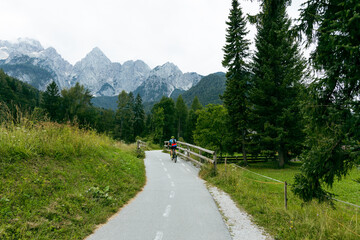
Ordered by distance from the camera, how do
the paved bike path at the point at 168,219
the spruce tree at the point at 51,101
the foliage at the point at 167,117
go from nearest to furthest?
the paved bike path at the point at 168,219 < the spruce tree at the point at 51,101 < the foliage at the point at 167,117

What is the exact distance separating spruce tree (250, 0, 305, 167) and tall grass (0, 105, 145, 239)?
16748 mm

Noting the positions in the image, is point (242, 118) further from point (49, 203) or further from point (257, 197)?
point (49, 203)

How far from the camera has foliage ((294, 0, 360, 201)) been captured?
381cm

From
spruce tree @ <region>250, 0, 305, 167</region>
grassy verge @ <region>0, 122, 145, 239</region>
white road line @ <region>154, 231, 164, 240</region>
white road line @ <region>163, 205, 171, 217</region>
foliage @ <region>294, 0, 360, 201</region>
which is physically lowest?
white road line @ <region>163, 205, 171, 217</region>

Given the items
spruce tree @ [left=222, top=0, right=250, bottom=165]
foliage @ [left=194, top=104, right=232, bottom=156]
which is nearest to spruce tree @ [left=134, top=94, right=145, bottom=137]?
foliage @ [left=194, top=104, right=232, bottom=156]

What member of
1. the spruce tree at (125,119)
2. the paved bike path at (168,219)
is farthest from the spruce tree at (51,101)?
the paved bike path at (168,219)

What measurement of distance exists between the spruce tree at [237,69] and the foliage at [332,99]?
16706 mm

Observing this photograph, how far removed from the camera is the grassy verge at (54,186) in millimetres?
3975

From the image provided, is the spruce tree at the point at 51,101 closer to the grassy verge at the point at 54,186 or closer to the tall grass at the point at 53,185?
the tall grass at the point at 53,185

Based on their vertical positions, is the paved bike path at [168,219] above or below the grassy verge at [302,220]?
below

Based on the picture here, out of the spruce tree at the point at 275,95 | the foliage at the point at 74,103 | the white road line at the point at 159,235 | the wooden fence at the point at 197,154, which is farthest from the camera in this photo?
the foliage at the point at 74,103

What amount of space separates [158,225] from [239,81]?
19.6 metres

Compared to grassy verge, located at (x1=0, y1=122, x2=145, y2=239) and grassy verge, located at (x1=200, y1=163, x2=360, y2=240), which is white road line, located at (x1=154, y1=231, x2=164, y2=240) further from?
grassy verge, located at (x1=200, y1=163, x2=360, y2=240)

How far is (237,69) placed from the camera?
2222 cm
